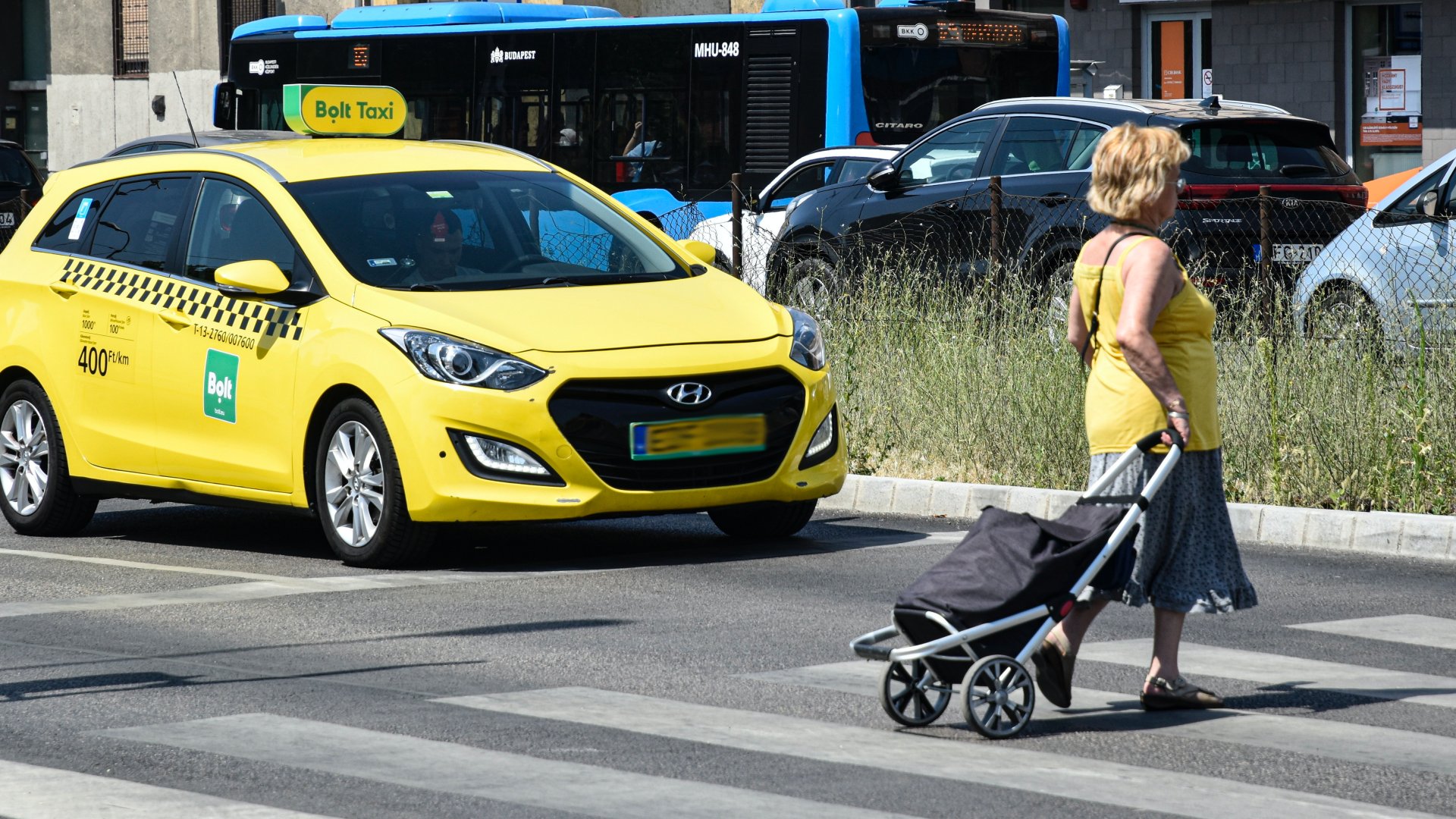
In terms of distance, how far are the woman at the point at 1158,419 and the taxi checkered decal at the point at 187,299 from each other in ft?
13.1

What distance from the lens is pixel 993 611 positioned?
5.76m

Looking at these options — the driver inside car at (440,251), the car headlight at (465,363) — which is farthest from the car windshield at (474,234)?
the car headlight at (465,363)

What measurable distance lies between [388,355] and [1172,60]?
885 inches

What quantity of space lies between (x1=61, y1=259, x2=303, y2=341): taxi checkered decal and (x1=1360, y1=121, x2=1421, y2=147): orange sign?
802 inches

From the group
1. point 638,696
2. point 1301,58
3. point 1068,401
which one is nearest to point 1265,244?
point 1068,401

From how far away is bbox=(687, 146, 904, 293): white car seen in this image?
54.0 ft

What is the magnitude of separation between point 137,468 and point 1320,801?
20.1 feet

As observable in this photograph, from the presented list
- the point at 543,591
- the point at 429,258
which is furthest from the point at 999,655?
the point at 429,258

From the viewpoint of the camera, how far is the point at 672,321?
9.03m

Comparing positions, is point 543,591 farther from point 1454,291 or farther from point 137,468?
point 1454,291

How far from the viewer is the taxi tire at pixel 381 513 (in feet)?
28.6

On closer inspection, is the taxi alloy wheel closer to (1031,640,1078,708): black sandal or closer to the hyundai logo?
the hyundai logo

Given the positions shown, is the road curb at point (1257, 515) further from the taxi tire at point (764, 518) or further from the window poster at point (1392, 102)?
the window poster at point (1392, 102)

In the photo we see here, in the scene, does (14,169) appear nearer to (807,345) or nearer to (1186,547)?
(807,345)
